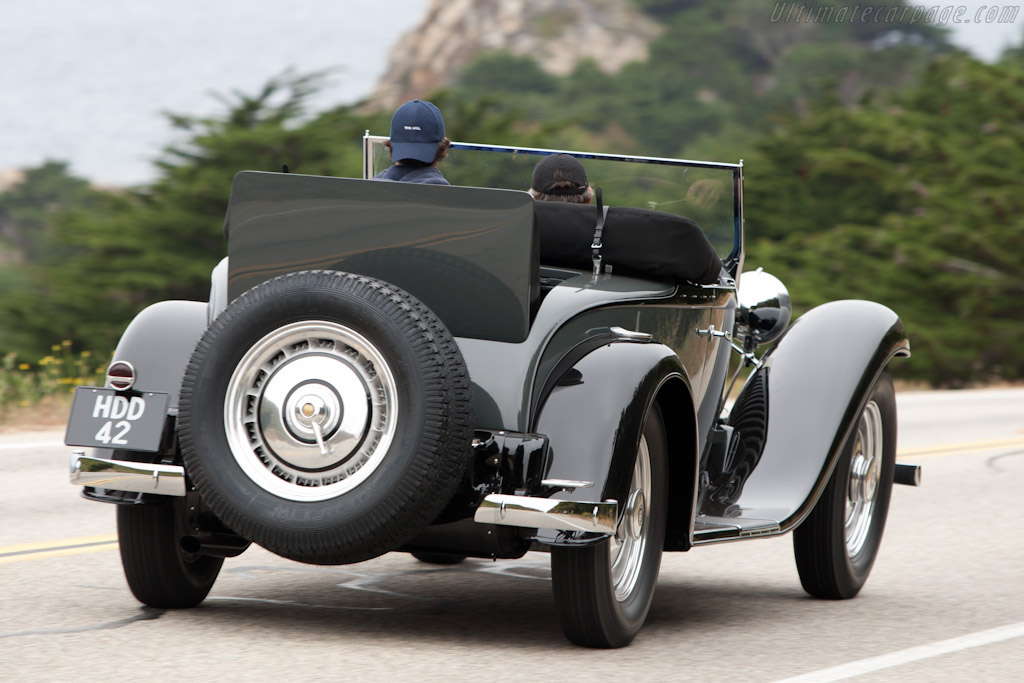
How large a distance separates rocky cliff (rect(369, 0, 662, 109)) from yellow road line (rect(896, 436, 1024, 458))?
236 feet

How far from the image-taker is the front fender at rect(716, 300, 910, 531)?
18.1ft

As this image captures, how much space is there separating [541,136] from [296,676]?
882 inches

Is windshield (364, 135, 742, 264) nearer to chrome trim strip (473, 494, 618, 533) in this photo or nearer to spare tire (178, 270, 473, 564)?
spare tire (178, 270, 473, 564)

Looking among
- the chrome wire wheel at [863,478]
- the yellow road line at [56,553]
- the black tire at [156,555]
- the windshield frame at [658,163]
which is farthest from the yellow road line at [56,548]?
the chrome wire wheel at [863,478]

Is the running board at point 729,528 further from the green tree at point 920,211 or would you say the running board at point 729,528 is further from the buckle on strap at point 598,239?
the green tree at point 920,211

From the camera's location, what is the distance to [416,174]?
5320 millimetres

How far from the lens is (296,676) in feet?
13.0

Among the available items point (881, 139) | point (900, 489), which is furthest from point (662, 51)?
point (900, 489)

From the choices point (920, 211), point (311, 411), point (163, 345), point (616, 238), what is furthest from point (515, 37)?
point (311, 411)

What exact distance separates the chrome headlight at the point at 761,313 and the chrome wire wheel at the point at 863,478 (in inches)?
22.5

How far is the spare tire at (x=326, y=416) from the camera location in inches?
161

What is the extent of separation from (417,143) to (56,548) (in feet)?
8.38

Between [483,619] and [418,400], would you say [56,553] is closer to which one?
[483,619]

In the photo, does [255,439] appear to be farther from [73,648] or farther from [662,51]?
[662,51]
